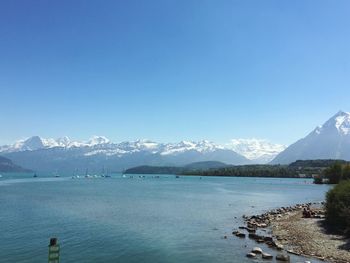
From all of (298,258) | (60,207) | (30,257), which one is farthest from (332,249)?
(60,207)

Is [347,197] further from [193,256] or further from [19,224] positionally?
[19,224]

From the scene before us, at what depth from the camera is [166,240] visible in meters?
50.5

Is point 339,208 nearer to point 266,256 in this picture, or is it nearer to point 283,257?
point 283,257

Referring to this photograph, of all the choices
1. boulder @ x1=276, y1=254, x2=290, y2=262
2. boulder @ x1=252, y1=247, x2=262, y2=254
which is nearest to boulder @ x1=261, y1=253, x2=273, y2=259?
boulder @ x1=276, y1=254, x2=290, y2=262

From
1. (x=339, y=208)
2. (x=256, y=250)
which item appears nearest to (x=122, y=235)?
(x=256, y=250)

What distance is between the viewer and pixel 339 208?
55375 mm

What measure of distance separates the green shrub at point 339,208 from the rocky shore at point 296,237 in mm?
2053

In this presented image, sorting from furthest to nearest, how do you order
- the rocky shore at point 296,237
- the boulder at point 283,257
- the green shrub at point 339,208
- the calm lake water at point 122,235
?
the green shrub at point 339,208 → the calm lake water at point 122,235 → the rocky shore at point 296,237 → the boulder at point 283,257

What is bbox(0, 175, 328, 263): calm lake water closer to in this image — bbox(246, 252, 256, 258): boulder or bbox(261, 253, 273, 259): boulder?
bbox(246, 252, 256, 258): boulder

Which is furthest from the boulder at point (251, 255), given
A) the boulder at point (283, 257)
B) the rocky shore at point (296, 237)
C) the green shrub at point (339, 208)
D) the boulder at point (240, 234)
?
the green shrub at point (339, 208)

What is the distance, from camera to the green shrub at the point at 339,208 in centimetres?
5225

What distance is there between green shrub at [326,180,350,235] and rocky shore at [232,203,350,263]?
205 cm

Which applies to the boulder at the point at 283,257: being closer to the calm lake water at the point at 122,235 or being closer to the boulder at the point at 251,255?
the calm lake water at the point at 122,235

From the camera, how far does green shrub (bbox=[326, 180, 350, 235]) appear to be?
52250 millimetres
